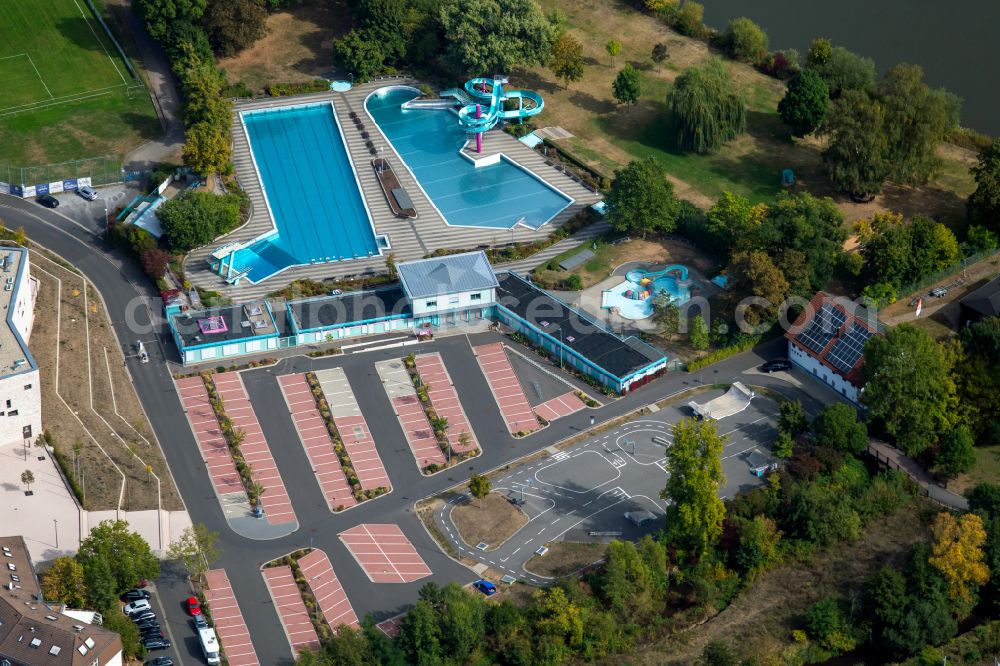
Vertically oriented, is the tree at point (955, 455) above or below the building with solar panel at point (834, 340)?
below

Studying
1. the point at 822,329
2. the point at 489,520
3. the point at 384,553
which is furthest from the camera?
the point at 822,329

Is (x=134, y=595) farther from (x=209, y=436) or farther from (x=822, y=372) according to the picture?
(x=822, y=372)

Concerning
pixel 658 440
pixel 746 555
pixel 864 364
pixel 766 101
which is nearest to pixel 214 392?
pixel 658 440

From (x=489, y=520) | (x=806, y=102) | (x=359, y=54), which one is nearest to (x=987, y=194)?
(x=806, y=102)

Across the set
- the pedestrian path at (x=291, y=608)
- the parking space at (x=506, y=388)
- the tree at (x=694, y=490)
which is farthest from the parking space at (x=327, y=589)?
the tree at (x=694, y=490)

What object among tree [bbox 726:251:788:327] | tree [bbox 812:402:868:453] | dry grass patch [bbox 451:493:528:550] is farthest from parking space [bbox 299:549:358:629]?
tree [bbox 726:251:788:327]

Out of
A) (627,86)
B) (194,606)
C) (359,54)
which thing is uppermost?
(359,54)

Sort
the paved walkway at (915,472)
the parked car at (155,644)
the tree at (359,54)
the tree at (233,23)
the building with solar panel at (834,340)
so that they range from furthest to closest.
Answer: the tree at (359,54) < the tree at (233,23) < the building with solar panel at (834,340) < the paved walkway at (915,472) < the parked car at (155,644)

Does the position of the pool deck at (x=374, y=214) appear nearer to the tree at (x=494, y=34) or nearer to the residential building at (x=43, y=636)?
the tree at (x=494, y=34)
